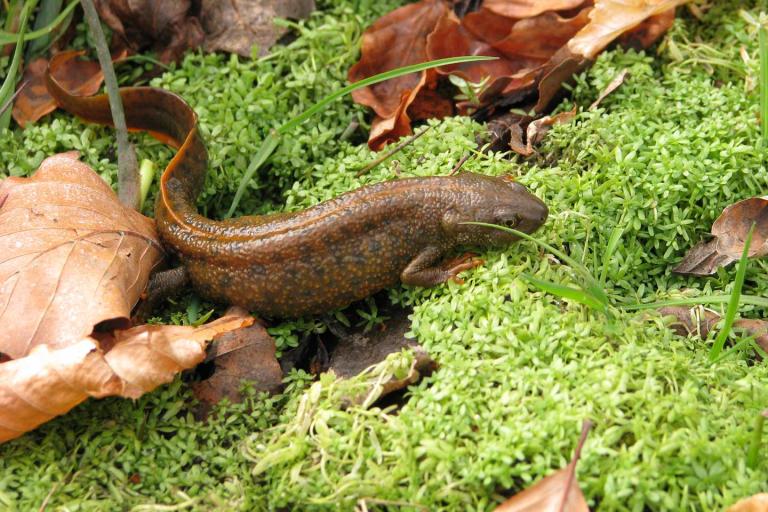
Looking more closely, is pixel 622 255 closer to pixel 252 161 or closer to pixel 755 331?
pixel 755 331

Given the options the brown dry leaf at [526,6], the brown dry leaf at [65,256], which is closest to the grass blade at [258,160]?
the brown dry leaf at [65,256]

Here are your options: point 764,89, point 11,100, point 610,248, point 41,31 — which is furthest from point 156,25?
point 764,89

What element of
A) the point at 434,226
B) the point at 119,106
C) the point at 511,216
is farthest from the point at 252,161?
the point at 511,216

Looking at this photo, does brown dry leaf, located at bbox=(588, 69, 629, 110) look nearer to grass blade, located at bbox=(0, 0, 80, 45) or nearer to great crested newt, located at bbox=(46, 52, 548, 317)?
great crested newt, located at bbox=(46, 52, 548, 317)

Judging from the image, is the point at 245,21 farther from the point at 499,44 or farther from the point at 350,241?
the point at 350,241

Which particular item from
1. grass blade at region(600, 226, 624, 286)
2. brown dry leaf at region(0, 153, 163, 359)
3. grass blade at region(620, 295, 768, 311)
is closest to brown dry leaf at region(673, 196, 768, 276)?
grass blade at region(620, 295, 768, 311)

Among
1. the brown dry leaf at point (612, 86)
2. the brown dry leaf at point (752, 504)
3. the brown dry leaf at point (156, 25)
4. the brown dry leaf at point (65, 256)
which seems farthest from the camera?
the brown dry leaf at point (156, 25)

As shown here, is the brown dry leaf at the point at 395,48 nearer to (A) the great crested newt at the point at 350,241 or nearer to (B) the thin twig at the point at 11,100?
(A) the great crested newt at the point at 350,241
